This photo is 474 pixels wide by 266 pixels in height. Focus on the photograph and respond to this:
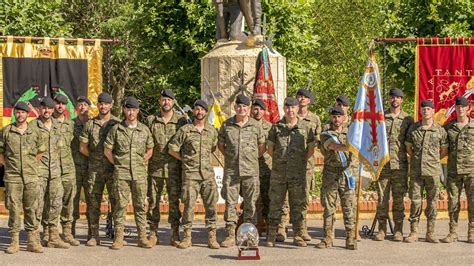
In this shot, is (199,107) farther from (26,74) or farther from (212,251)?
(26,74)

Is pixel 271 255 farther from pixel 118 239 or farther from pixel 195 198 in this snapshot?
pixel 118 239

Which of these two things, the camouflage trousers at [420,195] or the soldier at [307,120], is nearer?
the soldier at [307,120]

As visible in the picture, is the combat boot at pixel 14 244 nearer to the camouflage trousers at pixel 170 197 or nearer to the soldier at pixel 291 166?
the camouflage trousers at pixel 170 197

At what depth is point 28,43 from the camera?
1622cm

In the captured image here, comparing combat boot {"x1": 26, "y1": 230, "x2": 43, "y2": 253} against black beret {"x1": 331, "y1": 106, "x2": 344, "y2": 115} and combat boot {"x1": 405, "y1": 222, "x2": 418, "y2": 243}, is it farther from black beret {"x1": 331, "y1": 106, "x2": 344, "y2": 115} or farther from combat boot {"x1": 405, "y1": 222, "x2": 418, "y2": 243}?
combat boot {"x1": 405, "y1": 222, "x2": 418, "y2": 243}

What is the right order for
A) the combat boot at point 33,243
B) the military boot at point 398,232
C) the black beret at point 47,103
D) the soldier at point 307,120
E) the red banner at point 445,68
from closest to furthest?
1. the combat boot at point 33,243
2. the black beret at point 47,103
3. the soldier at point 307,120
4. the military boot at point 398,232
5. the red banner at point 445,68

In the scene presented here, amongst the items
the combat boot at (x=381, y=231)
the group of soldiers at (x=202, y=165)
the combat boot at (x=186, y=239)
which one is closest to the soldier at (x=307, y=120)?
the group of soldiers at (x=202, y=165)

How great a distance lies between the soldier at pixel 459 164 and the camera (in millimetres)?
13656

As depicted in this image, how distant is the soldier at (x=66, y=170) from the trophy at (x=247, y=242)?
232 centimetres

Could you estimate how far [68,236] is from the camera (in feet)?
44.0

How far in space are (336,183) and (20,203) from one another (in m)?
3.71

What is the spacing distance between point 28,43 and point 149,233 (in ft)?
13.3

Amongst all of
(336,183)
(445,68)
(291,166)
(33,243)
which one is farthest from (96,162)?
(445,68)

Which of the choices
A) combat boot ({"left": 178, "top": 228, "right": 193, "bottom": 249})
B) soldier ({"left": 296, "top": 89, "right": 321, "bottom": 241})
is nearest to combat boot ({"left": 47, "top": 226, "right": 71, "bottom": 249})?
combat boot ({"left": 178, "top": 228, "right": 193, "bottom": 249})
